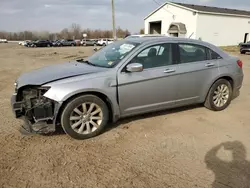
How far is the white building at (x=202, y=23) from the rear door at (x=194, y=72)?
26863 mm

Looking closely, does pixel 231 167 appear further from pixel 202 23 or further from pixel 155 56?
pixel 202 23

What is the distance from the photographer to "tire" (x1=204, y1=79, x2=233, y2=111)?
470cm

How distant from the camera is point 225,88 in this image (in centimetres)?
485

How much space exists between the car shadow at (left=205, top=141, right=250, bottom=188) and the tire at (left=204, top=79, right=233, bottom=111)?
1457 millimetres

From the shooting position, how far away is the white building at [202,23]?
3053 cm

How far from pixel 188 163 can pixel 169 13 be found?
115ft

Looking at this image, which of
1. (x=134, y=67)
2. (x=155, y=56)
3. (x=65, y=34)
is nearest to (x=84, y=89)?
(x=134, y=67)

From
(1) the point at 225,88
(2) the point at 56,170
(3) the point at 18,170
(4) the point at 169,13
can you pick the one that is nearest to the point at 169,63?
(1) the point at 225,88

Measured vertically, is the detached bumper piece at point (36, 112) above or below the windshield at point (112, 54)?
below

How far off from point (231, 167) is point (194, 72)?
203cm

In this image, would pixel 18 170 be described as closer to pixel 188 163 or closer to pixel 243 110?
pixel 188 163

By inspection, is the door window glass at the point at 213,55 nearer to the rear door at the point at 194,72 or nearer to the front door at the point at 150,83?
the rear door at the point at 194,72

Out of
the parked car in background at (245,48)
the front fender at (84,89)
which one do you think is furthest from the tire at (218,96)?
the parked car in background at (245,48)

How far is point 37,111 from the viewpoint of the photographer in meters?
→ 3.30
